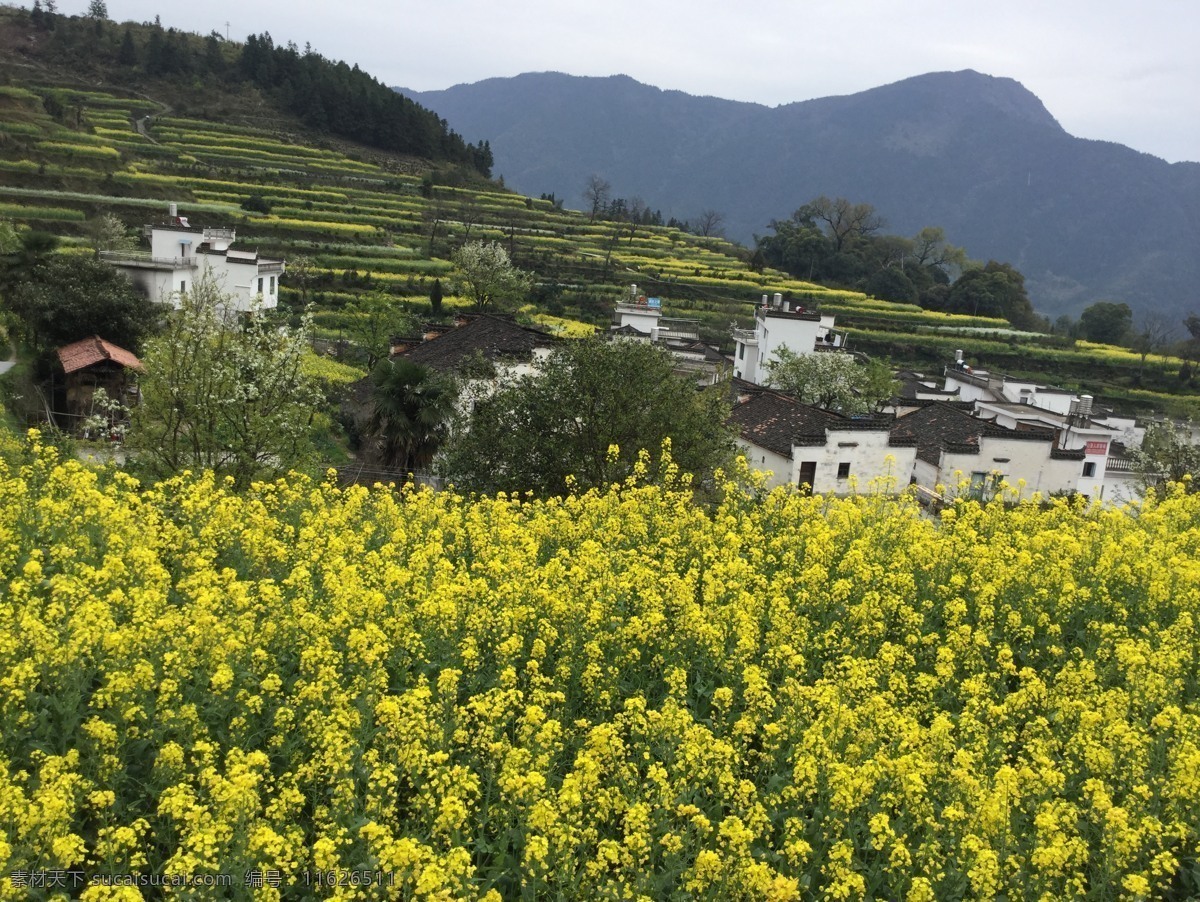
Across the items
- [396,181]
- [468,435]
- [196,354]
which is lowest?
[468,435]

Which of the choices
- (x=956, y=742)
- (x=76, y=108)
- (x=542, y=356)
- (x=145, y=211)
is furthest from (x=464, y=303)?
(x=956, y=742)

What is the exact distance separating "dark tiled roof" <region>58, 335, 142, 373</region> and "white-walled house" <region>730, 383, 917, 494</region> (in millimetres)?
21177

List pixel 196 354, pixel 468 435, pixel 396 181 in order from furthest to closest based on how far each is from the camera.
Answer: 1. pixel 396 181
2. pixel 468 435
3. pixel 196 354

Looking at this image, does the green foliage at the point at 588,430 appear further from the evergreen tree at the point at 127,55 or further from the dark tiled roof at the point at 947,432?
the evergreen tree at the point at 127,55

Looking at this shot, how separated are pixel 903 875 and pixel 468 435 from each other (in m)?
17.7

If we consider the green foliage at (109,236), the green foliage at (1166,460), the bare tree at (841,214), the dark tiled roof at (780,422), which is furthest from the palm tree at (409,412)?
the bare tree at (841,214)

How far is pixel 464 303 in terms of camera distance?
62969 millimetres

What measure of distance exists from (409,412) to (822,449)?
1299 cm

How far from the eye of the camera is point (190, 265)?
4544 cm

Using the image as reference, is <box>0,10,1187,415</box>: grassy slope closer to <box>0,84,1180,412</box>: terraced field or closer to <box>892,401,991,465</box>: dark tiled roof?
<box>0,84,1180,412</box>: terraced field

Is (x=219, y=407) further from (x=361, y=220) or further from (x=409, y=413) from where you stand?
(x=361, y=220)

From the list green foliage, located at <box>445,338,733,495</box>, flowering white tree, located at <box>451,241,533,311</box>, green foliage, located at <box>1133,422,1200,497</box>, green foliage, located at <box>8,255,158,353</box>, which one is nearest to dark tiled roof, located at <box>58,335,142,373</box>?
green foliage, located at <box>8,255,158,353</box>

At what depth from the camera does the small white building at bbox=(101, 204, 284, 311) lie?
4291 cm

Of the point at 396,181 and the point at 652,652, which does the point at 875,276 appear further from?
the point at 652,652
